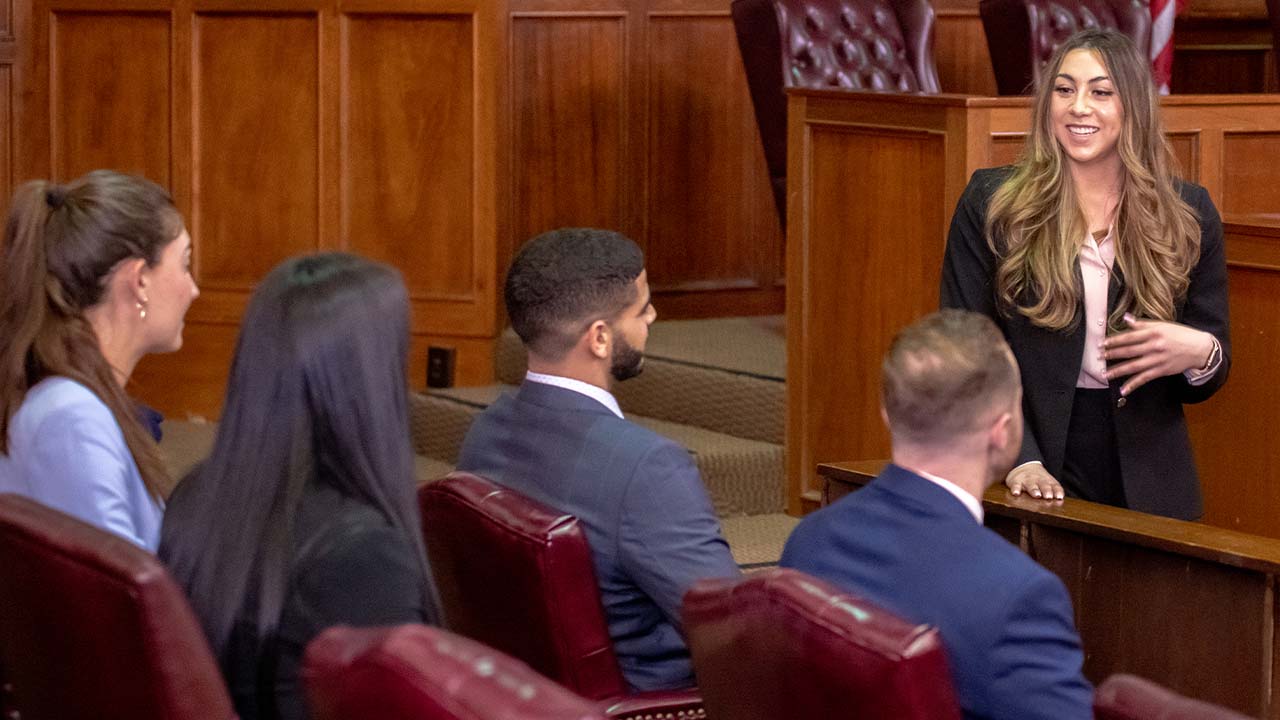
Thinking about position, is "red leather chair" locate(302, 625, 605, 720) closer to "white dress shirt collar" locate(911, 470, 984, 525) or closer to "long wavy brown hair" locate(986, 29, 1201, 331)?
"white dress shirt collar" locate(911, 470, 984, 525)

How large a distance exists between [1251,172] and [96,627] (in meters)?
3.10

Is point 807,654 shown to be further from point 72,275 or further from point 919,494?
point 72,275

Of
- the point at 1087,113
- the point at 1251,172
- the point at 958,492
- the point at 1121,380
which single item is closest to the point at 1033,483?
the point at 1121,380

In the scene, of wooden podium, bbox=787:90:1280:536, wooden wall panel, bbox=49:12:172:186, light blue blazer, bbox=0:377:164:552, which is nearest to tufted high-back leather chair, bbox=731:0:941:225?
wooden podium, bbox=787:90:1280:536

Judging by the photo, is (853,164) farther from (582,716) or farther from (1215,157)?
(582,716)

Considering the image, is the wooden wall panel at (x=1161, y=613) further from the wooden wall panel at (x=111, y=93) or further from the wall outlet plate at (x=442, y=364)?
the wooden wall panel at (x=111, y=93)

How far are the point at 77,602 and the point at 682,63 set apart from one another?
14.6 ft

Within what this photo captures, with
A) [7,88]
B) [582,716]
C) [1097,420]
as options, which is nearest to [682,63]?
[7,88]

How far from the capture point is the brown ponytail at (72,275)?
85.1 inches

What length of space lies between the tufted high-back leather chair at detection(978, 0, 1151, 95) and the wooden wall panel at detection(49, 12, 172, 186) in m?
2.59

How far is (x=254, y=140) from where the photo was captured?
5488 millimetres

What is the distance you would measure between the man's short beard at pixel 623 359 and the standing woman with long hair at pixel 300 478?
710mm

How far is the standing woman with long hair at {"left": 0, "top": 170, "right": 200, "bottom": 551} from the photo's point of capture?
82.6 inches

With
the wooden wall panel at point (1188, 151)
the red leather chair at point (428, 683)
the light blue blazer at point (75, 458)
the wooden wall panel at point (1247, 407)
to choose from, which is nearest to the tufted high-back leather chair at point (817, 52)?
the wooden wall panel at point (1188, 151)
